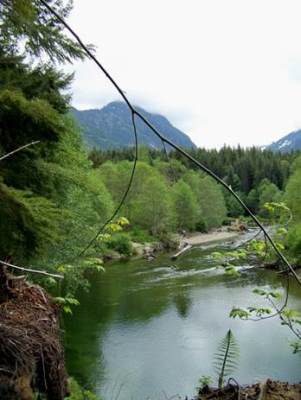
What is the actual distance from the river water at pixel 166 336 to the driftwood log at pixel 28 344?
167 inches

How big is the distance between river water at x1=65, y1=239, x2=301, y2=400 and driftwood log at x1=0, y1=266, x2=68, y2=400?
4253mm

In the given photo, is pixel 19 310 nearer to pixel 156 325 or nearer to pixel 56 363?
pixel 56 363

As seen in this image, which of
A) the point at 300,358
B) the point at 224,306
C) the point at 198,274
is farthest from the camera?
the point at 198,274

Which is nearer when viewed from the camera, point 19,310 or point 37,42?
point 19,310

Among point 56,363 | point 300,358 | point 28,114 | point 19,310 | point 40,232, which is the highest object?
point 28,114

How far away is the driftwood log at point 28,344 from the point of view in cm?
288

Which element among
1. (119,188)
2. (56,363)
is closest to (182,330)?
(56,363)

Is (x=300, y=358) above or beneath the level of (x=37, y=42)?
beneath

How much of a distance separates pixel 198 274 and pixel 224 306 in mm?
6378

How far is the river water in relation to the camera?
463 inches

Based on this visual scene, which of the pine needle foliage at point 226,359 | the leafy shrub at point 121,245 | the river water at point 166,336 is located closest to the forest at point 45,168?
the river water at point 166,336

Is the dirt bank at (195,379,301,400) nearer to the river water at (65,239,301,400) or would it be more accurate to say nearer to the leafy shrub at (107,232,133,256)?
the river water at (65,239,301,400)

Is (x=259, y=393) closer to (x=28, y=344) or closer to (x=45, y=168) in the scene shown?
(x=45, y=168)

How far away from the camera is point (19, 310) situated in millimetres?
3568
